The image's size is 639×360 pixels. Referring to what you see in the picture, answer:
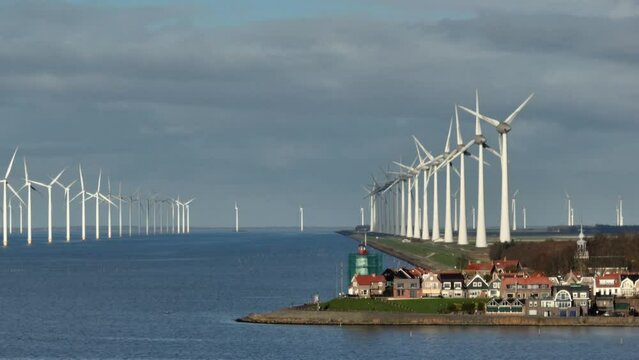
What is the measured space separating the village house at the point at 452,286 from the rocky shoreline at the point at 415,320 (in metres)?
9.70

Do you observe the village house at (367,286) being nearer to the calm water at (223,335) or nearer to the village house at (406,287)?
the village house at (406,287)

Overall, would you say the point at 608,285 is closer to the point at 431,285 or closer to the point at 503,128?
the point at 431,285

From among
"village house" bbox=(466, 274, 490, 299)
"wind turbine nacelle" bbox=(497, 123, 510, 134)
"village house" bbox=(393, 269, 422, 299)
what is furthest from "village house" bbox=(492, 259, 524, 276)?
"wind turbine nacelle" bbox=(497, 123, 510, 134)

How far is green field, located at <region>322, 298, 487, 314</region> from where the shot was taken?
398ft

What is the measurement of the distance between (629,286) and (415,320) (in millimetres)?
22098

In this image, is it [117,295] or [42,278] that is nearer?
[117,295]

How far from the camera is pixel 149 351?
336 feet

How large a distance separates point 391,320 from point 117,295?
150 ft

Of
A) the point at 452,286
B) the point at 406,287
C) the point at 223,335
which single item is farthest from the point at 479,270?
the point at 223,335

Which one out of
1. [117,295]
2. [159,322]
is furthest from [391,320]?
[117,295]

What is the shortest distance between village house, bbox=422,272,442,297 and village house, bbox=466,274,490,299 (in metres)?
2.36

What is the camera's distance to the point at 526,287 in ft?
408

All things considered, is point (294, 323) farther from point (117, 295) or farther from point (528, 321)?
point (117, 295)

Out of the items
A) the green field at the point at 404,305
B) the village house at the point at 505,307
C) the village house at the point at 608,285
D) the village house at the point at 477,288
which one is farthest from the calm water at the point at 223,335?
the village house at the point at 608,285
